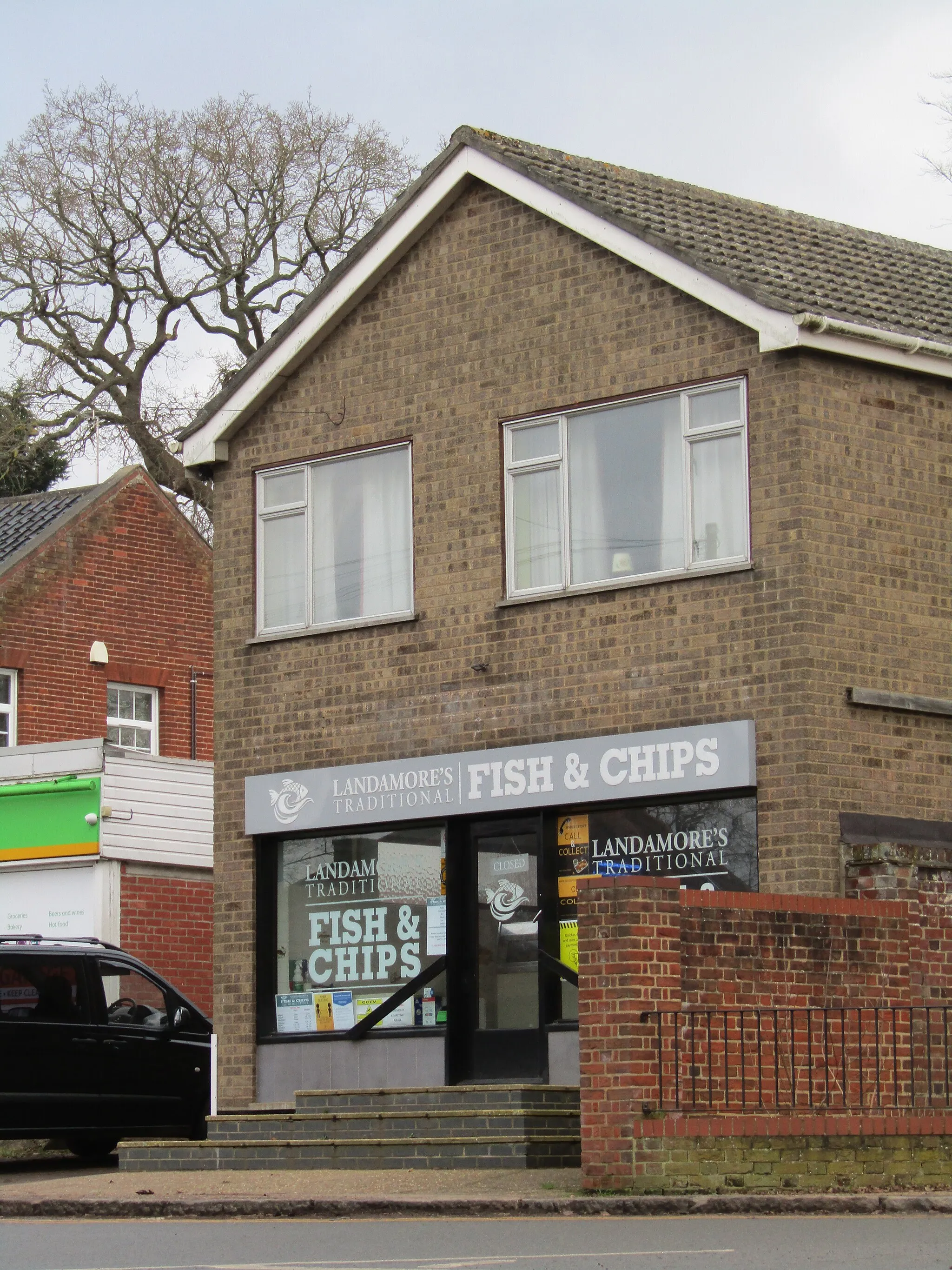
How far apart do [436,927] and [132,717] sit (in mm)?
11701

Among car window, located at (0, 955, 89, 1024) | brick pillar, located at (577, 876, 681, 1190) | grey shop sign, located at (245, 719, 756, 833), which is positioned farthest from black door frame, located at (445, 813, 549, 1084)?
brick pillar, located at (577, 876, 681, 1190)

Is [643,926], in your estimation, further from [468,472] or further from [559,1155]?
[468,472]

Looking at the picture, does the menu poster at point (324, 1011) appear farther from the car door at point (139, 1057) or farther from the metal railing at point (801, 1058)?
the metal railing at point (801, 1058)

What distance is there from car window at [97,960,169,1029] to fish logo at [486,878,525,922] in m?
3.54

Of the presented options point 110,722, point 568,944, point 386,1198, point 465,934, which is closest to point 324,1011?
point 465,934

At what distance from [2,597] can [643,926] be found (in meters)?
16.2

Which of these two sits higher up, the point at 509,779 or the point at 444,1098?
the point at 509,779

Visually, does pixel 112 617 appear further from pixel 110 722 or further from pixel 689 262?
pixel 689 262

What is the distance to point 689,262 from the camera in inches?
730

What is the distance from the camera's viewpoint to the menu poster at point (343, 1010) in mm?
20094

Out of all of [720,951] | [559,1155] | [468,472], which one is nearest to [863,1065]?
[720,951]

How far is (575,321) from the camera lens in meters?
19.5

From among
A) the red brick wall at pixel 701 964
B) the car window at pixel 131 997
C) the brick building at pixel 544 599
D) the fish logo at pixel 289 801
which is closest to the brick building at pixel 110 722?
the car window at pixel 131 997

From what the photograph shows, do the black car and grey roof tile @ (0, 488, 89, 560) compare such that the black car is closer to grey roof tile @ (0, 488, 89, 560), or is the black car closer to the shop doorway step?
the shop doorway step
